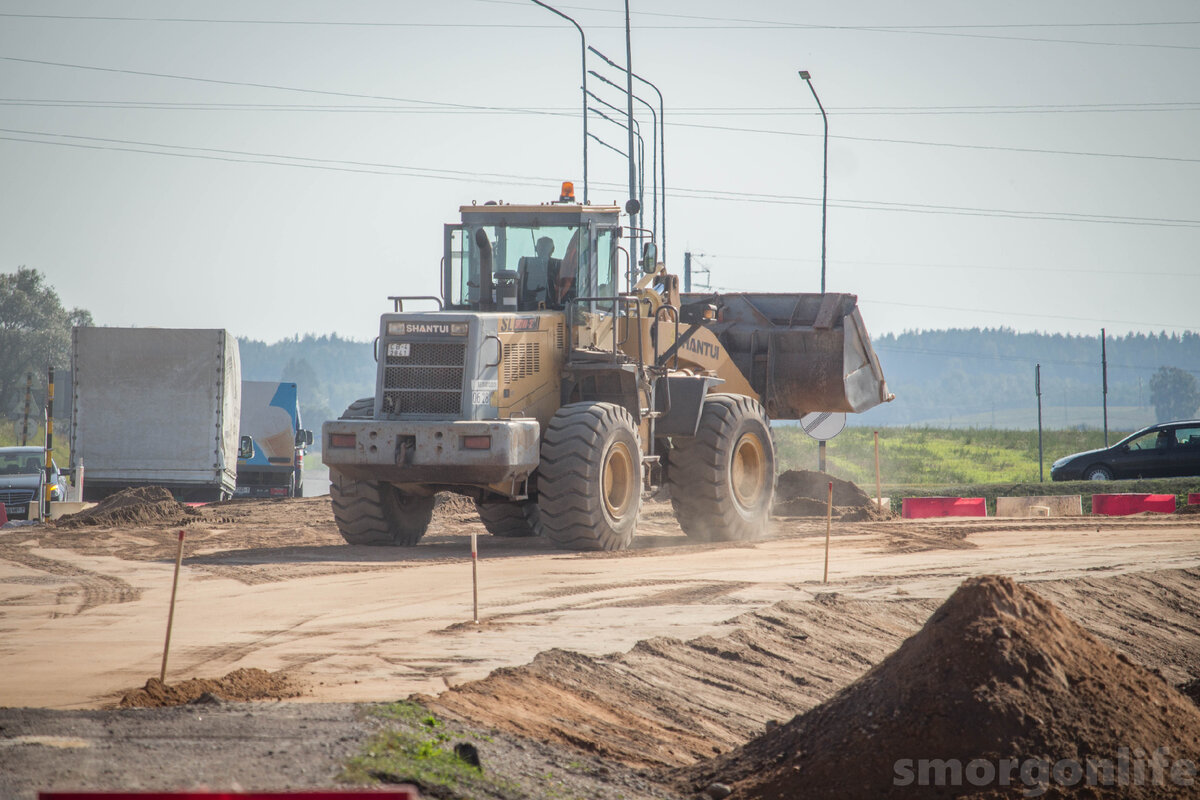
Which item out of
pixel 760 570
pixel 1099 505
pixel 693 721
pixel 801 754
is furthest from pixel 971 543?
pixel 801 754

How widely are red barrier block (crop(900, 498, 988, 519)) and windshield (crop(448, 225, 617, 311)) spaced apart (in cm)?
919

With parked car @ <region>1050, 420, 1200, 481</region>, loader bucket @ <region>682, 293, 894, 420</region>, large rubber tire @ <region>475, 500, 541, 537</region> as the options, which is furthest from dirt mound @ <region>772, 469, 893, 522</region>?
parked car @ <region>1050, 420, 1200, 481</region>

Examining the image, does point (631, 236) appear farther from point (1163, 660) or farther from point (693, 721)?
point (693, 721)

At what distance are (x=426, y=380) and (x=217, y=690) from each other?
7706 millimetres

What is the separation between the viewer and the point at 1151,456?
1183 inches

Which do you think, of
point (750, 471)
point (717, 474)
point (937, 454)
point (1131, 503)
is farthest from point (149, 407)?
point (937, 454)

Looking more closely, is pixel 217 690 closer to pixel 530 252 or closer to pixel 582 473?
pixel 582 473

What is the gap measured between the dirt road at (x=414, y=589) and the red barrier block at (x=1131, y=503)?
2.91 meters

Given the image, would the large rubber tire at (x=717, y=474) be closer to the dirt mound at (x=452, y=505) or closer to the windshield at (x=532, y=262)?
the windshield at (x=532, y=262)

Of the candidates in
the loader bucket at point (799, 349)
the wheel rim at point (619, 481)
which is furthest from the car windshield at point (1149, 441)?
the wheel rim at point (619, 481)

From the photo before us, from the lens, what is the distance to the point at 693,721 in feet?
27.5

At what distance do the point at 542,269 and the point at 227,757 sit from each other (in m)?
11.1

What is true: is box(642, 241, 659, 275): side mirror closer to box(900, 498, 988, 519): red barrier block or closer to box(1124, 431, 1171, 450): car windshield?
box(900, 498, 988, 519): red barrier block

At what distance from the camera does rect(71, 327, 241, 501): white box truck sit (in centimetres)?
2328
